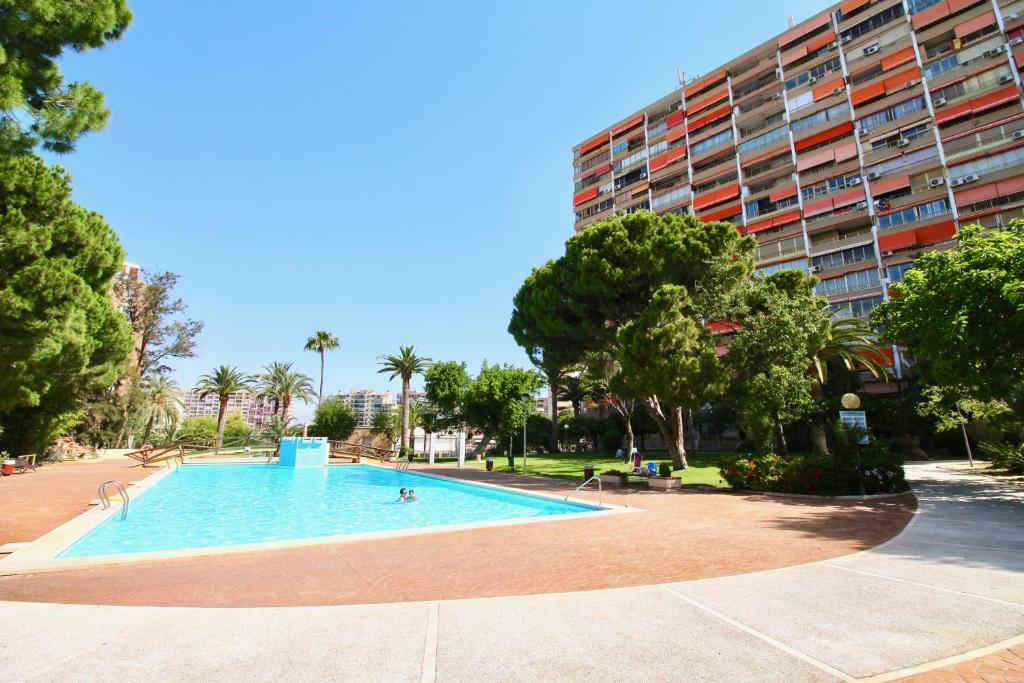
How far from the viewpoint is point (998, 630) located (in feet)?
13.4

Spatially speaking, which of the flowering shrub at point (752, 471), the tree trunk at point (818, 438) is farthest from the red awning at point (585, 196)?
the flowering shrub at point (752, 471)

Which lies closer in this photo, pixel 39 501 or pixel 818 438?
pixel 39 501

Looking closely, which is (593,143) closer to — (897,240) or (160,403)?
(897,240)

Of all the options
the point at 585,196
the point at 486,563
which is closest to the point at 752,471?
the point at 486,563

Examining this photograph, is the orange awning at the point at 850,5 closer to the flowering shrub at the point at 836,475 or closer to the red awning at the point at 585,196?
the red awning at the point at 585,196

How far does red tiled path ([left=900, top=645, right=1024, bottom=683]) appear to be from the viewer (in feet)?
10.7

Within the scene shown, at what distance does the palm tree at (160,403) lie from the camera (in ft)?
155

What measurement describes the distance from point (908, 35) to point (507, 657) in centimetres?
5896

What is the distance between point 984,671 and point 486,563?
5277 millimetres

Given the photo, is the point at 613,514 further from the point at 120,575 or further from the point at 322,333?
the point at 322,333

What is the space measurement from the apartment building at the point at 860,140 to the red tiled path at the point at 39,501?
43.5 metres

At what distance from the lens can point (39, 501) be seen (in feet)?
39.3

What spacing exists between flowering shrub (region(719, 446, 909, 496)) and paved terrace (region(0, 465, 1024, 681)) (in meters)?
8.72

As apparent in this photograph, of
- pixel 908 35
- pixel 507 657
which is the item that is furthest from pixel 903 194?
pixel 507 657
